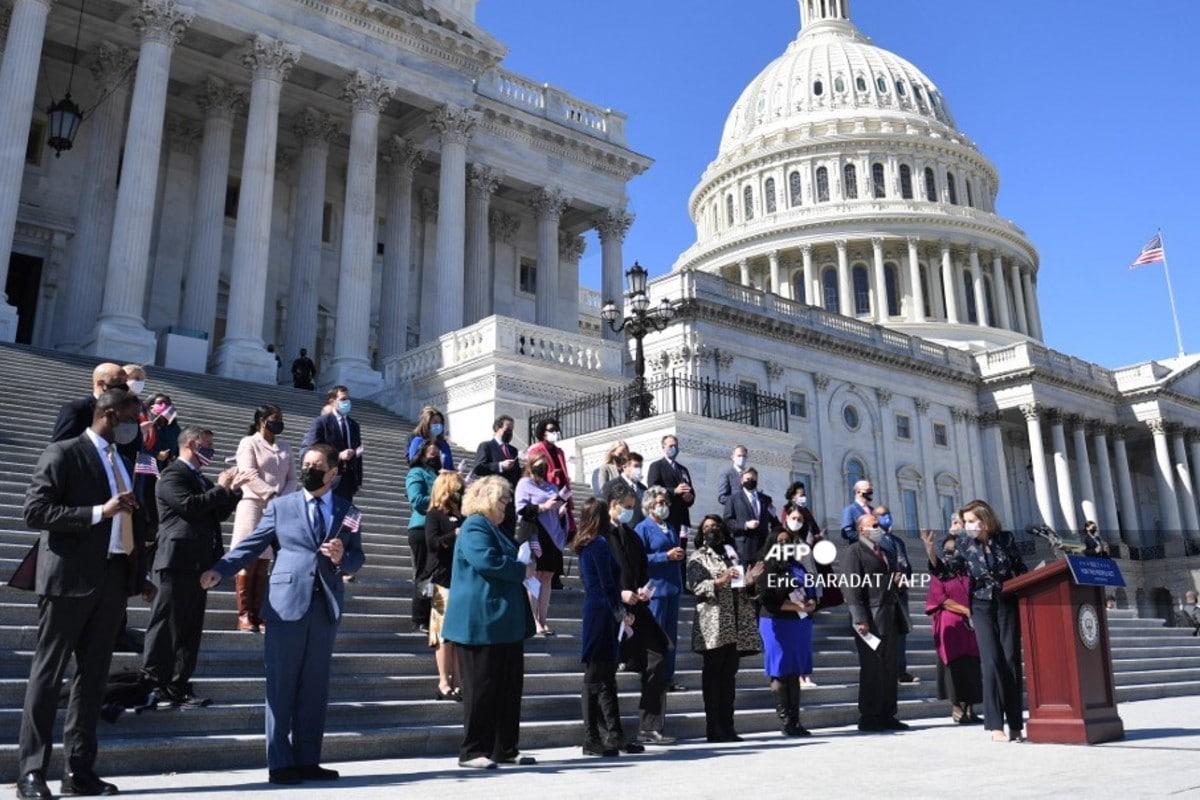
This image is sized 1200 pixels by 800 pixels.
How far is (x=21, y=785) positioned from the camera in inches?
224

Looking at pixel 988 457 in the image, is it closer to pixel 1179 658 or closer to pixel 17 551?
pixel 1179 658

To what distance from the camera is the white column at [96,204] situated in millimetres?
25984

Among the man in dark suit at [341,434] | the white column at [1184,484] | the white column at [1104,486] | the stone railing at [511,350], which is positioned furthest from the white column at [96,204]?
the white column at [1184,484]

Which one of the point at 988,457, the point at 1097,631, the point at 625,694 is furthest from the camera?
the point at 988,457

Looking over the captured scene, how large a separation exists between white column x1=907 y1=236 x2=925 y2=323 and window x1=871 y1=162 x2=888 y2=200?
5.45m

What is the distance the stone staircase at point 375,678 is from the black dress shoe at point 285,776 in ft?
3.05

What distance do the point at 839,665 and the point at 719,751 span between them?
499 centimetres

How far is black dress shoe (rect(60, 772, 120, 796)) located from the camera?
231 inches

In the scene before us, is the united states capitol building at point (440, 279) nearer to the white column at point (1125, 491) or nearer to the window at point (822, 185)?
the white column at point (1125, 491)

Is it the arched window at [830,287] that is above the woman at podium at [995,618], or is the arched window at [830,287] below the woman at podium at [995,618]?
above

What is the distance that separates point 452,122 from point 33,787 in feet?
89.2

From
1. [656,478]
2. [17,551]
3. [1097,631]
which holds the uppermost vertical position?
[656,478]

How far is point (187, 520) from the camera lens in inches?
307

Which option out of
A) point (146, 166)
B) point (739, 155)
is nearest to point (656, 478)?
point (146, 166)
